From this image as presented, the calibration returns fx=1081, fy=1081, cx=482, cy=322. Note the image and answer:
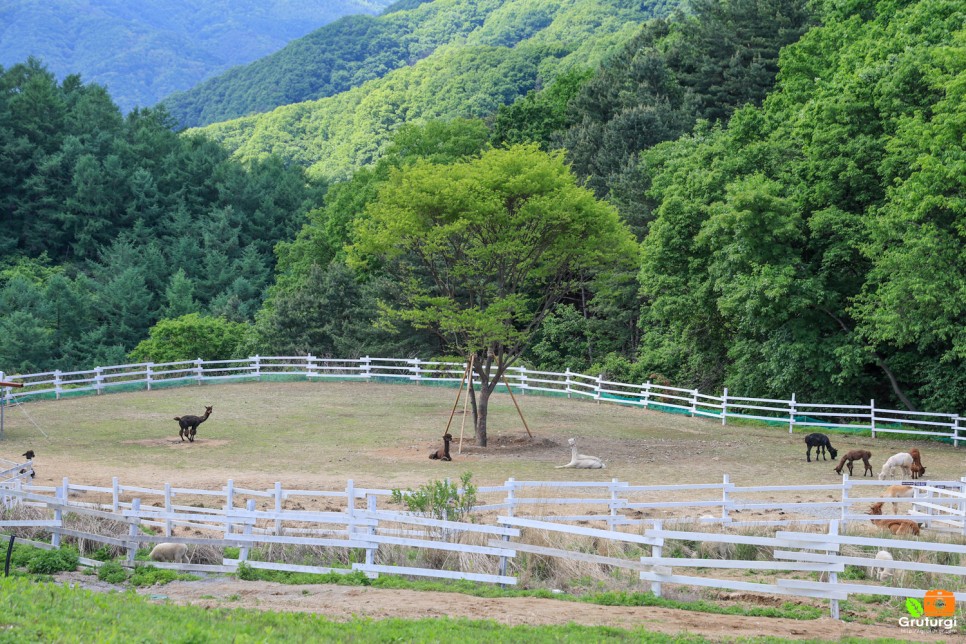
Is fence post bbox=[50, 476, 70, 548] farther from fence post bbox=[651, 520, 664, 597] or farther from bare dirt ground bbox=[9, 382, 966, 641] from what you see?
fence post bbox=[651, 520, 664, 597]

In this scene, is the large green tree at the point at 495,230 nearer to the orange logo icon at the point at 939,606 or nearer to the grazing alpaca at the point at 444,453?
the grazing alpaca at the point at 444,453

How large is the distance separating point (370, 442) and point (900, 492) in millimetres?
15314

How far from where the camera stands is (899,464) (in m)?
23.1

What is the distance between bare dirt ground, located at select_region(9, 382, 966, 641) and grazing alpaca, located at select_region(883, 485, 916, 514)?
1739mm

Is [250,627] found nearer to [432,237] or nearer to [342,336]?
[432,237]

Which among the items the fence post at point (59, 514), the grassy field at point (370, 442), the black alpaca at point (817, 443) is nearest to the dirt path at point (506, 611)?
the fence post at point (59, 514)

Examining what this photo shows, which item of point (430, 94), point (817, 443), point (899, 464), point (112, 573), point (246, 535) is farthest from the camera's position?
point (430, 94)

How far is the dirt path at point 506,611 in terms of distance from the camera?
12820mm

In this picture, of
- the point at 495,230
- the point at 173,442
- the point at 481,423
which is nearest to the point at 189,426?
the point at 173,442

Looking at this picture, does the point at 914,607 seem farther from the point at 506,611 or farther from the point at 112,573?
the point at 112,573

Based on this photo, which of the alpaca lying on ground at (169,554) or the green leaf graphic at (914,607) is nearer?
the green leaf graphic at (914,607)

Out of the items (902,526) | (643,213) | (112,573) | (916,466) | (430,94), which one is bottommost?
(112,573)

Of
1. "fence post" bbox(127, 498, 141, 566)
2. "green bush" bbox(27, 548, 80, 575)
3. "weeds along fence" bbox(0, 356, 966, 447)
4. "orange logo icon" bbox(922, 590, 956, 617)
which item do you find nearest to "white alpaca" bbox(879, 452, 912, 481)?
Result: "weeds along fence" bbox(0, 356, 966, 447)

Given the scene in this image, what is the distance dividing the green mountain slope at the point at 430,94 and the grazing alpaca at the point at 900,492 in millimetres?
87151
